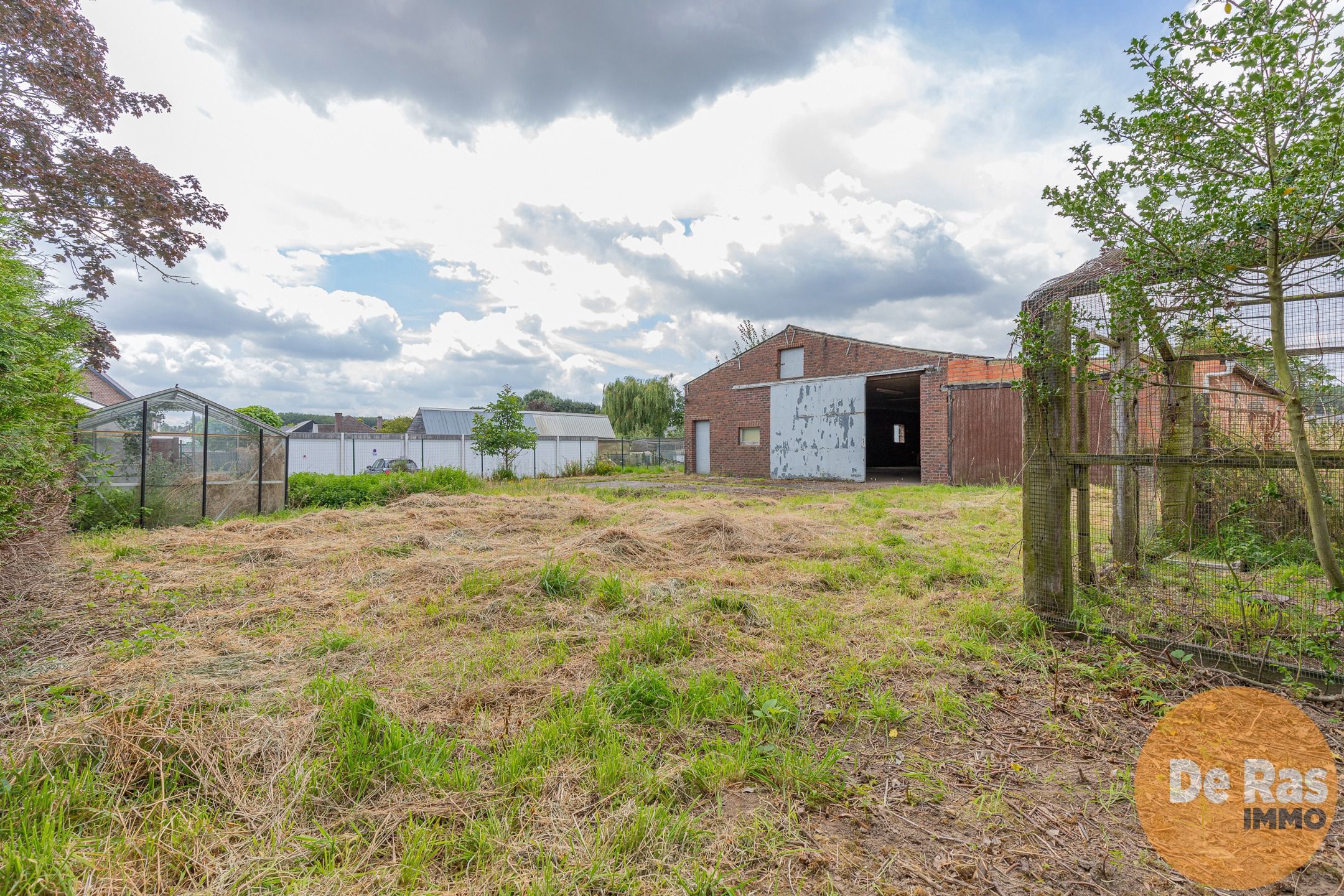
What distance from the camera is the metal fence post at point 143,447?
8.40 m

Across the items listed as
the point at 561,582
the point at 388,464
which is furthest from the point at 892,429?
the point at 561,582

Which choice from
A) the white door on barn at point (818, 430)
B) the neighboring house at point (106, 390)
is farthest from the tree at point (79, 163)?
the neighboring house at point (106, 390)

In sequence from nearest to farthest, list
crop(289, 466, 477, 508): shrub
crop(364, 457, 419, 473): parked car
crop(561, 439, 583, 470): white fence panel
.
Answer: crop(289, 466, 477, 508): shrub < crop(364, 457, 419, 473): parked car < crop(561, 439, 583, 470): white fence panel

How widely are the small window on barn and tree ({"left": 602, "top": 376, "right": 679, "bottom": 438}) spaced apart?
17.6 metres

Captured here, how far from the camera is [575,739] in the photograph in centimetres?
233

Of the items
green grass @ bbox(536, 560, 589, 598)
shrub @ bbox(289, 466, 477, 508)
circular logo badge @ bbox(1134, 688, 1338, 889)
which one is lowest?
circular logo badge @ bbox(1134, 688, 1338, 889)

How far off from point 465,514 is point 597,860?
24.5 ft

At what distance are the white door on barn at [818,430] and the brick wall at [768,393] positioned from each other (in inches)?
15.3

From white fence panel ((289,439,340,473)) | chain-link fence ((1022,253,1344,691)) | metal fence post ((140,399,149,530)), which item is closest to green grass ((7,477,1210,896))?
chain-link fence ((1022,253,1344,691))

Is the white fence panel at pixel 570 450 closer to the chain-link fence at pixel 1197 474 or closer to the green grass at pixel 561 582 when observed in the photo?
the green grass at pixel 561 582

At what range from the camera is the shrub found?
441 inches

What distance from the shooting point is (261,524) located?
805 centimetres

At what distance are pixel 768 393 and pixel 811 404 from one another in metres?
1.83

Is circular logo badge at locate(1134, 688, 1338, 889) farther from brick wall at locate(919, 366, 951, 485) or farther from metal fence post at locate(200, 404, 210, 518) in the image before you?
brick wall at locate(919, 366, 951, 485)
